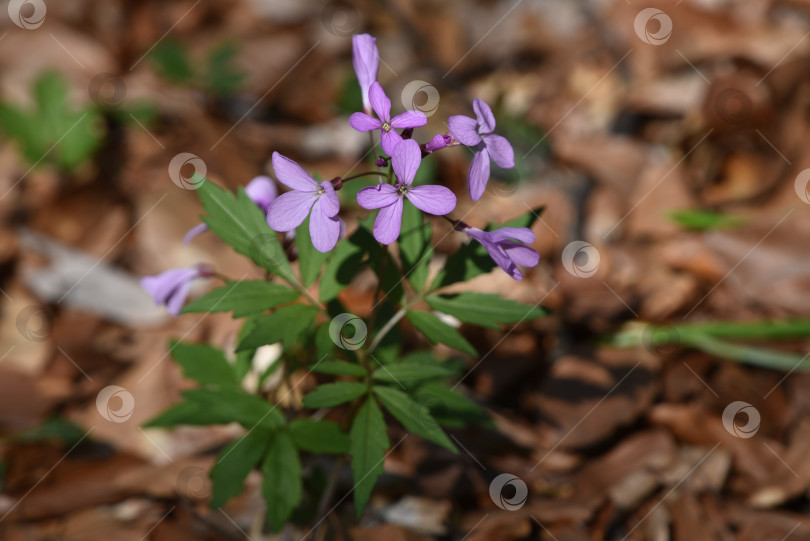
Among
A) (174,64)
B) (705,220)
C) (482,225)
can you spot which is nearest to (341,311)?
(482,225)

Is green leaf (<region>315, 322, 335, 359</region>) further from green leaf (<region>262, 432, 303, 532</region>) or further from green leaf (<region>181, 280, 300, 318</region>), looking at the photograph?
green leaf (<region>262, 432, 303, 532</region>)

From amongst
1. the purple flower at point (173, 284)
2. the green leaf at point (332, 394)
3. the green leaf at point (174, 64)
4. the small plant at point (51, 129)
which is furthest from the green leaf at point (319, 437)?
the green leaf at point (174, 64)

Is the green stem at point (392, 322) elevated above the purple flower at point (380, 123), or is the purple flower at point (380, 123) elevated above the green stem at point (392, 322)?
the purple flower at point (380, 123)

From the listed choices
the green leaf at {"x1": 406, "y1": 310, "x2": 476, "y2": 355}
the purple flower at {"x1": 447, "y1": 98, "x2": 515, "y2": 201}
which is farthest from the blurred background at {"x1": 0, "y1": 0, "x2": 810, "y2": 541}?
the purple flower at {"x1": 447, "y1": 98, "x2": 515, "y2": 201}

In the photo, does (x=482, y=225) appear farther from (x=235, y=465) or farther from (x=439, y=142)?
(x=235, y=465)

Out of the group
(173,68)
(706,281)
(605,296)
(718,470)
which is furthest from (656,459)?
(173,68)

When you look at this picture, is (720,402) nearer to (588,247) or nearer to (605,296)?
(605,296)

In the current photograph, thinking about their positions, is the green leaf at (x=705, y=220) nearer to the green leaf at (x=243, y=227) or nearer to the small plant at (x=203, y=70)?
the green leaf at (x=243, y=227)
